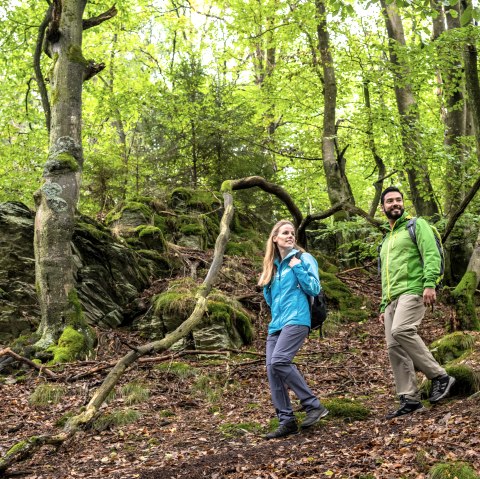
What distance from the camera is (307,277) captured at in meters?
4.92

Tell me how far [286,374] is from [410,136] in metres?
10.3

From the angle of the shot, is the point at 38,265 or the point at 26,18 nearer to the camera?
the point at 38,265

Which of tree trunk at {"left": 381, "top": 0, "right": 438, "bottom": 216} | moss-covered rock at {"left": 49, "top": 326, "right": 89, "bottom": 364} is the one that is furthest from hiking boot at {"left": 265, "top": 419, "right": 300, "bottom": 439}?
tree trunk at {"left": 381, "top": 0, "right": 438, "bottom": 216}

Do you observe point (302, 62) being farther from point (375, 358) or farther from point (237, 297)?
point (375, 358)

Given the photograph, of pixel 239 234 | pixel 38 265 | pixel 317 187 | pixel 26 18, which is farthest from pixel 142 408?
pixel 317 187

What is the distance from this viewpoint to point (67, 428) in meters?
4.97

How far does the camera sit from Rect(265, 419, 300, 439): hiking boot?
4754 mm

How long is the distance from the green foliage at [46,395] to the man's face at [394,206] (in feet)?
15.6

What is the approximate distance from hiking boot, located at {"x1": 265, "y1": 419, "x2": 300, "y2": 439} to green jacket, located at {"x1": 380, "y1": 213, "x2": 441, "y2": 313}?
5.20 feet

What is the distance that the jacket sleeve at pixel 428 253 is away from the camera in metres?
4.83

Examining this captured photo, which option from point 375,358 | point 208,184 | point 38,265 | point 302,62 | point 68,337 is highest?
point 302,62

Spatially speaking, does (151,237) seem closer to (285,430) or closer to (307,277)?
(307,277)

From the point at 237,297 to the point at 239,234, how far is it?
14.7ft

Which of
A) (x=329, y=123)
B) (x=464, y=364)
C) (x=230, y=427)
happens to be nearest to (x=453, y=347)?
(x=464, y=364)
